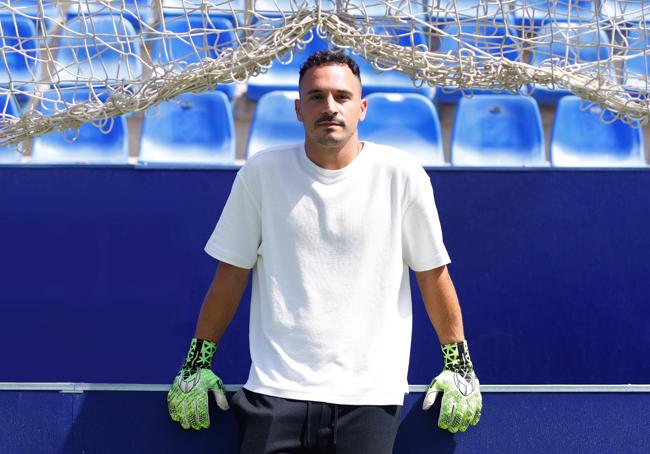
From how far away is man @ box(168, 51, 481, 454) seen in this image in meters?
1.84

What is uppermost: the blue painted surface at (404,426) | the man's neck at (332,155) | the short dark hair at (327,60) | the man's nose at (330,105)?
the short dark hair at (327,60)

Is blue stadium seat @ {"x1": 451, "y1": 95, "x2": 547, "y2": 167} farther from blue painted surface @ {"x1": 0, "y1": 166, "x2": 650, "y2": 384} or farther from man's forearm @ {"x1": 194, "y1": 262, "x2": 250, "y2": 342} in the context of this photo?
man's forearm @ {"x1": 194, "y1": 262, "x2": 250, "y2": 342}

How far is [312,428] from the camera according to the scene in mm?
1828

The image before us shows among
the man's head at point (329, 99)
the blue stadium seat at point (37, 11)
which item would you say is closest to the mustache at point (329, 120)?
the man's head at point (329, 99)

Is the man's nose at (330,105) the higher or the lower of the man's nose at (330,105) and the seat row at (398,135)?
the lower

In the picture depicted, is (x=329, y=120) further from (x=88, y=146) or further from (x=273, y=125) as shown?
(x=88, y=146)

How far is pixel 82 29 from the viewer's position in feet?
11.5

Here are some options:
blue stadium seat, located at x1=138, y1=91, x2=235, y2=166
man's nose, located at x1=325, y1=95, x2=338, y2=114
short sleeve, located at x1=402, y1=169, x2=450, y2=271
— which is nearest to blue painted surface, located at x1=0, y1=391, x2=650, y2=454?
short sleeve, located at x1=402, y1=169, x2=450, y2=271

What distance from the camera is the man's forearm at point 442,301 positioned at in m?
1.98

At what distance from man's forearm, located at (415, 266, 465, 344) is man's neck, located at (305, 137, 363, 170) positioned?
296 mm

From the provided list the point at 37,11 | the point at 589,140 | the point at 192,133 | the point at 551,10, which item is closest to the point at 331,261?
the point at 551,10

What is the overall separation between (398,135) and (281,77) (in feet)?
2.44

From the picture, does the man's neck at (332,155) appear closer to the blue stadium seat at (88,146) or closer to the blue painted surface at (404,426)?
the blue painted surface at (404,426)

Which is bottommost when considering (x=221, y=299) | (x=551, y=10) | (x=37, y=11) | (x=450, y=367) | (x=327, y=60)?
(x=450, y=367)
